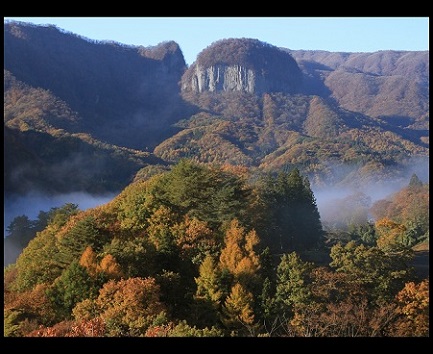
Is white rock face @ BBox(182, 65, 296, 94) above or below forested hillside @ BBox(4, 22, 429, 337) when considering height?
above

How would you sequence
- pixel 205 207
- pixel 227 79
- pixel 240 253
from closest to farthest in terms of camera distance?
pixel 240 253 < pixel 205 207 < pixel 227 79

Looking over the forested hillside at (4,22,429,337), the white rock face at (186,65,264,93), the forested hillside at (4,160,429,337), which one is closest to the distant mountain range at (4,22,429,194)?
the white rock face at (186,65,264,93)

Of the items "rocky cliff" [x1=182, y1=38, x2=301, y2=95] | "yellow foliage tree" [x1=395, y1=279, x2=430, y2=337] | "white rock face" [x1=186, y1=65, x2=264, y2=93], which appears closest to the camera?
"yellow foliage tree" [x1=395, y1=279, x2=430, y2=337]

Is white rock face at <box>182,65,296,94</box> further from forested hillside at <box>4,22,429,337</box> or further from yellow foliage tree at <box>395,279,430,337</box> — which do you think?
yellow foliage tree at <box>395,279,430,337</box>

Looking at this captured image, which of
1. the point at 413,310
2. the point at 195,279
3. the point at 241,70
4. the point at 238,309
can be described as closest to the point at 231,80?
the point at 241,70

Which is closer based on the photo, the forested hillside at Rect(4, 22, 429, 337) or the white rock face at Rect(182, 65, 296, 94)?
the forested hillside at Rect(4, 22, 429, 337)

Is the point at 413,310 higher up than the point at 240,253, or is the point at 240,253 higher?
the point at 240,253

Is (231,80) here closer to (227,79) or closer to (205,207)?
(227,79)

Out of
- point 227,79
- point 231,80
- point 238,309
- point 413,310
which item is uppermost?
point 227,79

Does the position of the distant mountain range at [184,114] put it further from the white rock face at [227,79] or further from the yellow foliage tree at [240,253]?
the yellow foliage tree at [240,253]
